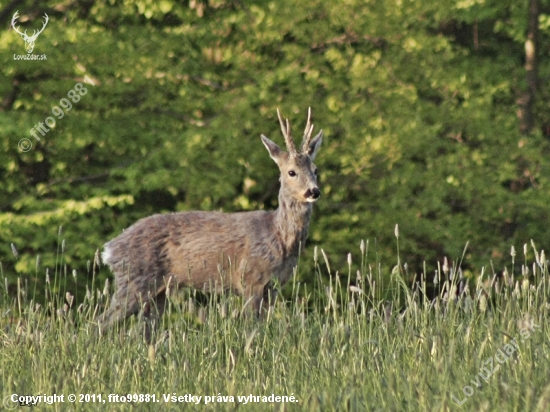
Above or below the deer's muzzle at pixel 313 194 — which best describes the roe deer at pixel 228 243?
below

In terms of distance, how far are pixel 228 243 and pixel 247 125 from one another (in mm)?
3520

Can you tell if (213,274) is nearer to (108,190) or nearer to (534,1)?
(108,190)

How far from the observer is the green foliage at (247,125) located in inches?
464

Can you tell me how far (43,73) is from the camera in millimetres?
12477

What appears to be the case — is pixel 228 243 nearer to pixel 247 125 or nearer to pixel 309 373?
pixel 247 125

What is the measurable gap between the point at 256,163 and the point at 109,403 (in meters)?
7.54

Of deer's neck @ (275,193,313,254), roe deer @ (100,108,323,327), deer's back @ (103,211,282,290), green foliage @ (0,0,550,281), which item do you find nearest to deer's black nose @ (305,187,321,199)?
roe deer @ (100,108,323,327)

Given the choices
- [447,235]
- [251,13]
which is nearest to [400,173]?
[447,235]

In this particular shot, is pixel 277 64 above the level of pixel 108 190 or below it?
above

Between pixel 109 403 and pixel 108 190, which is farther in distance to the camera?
pixel 108 190

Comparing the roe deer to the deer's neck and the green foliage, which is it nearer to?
the deer's neck

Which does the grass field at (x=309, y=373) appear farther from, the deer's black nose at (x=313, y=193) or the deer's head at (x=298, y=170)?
the deer's head at (x=298, y=170)

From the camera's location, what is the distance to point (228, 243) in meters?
8.66

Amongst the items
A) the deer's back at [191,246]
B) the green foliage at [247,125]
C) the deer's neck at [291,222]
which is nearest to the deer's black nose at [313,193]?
the deer's neck at [291,222]
